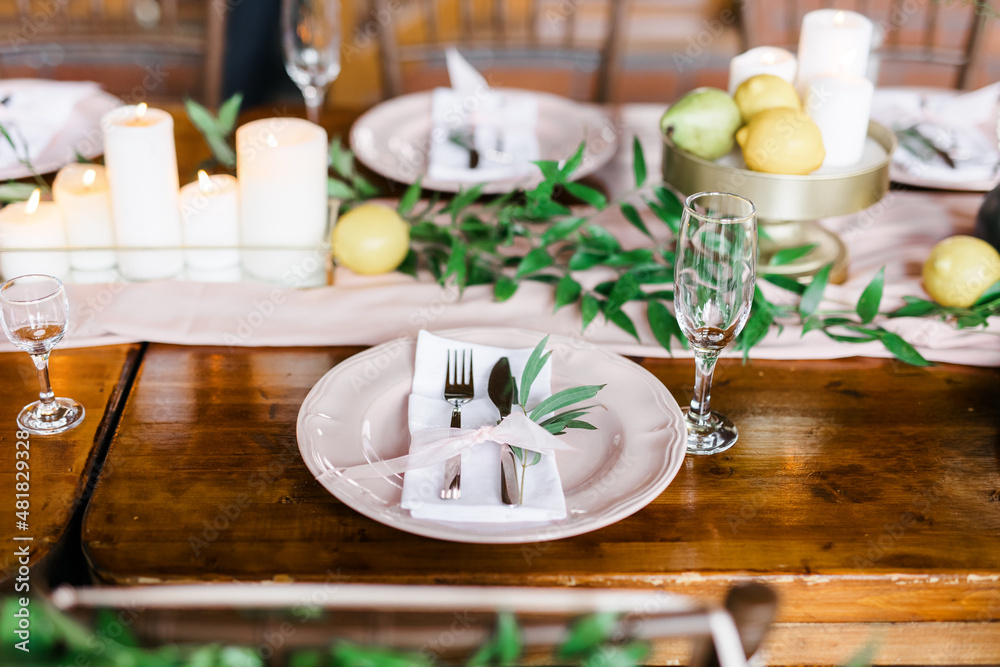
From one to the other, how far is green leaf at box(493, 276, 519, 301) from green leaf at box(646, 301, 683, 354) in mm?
153

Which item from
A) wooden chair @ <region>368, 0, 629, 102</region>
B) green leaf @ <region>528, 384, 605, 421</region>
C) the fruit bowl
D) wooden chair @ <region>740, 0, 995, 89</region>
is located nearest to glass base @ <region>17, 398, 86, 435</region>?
green leaf @ <region>528, 384, 605, 421</region>

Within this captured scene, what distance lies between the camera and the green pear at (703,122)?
3.23ft

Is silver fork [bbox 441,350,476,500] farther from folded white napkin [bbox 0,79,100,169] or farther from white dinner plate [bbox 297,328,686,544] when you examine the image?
folded white napkin [bbox 0,79,100,169]

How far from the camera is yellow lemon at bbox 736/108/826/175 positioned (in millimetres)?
911

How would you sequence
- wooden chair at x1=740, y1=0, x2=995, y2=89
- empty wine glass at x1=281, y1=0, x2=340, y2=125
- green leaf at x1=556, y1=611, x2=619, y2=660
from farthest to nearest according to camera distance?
1. wooden chair at x1=740, y1=0, x2=995, y2=89
2. empty wine glass at x1=281, y1=0, x2=340, y2=125
3. green leaf at x1=556, y1=611, x2=619, y2=660

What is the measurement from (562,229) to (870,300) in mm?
349

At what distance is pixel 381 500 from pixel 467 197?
0.48m

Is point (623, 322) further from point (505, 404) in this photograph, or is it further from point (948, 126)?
point (948, 126)

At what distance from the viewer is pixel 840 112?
3.15ft

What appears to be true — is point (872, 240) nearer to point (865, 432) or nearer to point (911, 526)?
point (865, 432)

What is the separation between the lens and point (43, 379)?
0.77 m

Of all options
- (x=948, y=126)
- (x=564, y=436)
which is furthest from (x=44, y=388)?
(x=948, y=126)

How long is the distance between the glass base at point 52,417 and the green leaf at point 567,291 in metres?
0.49

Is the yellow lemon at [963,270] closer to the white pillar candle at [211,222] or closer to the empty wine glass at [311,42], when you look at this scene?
the white pillar candle at [211,222]
